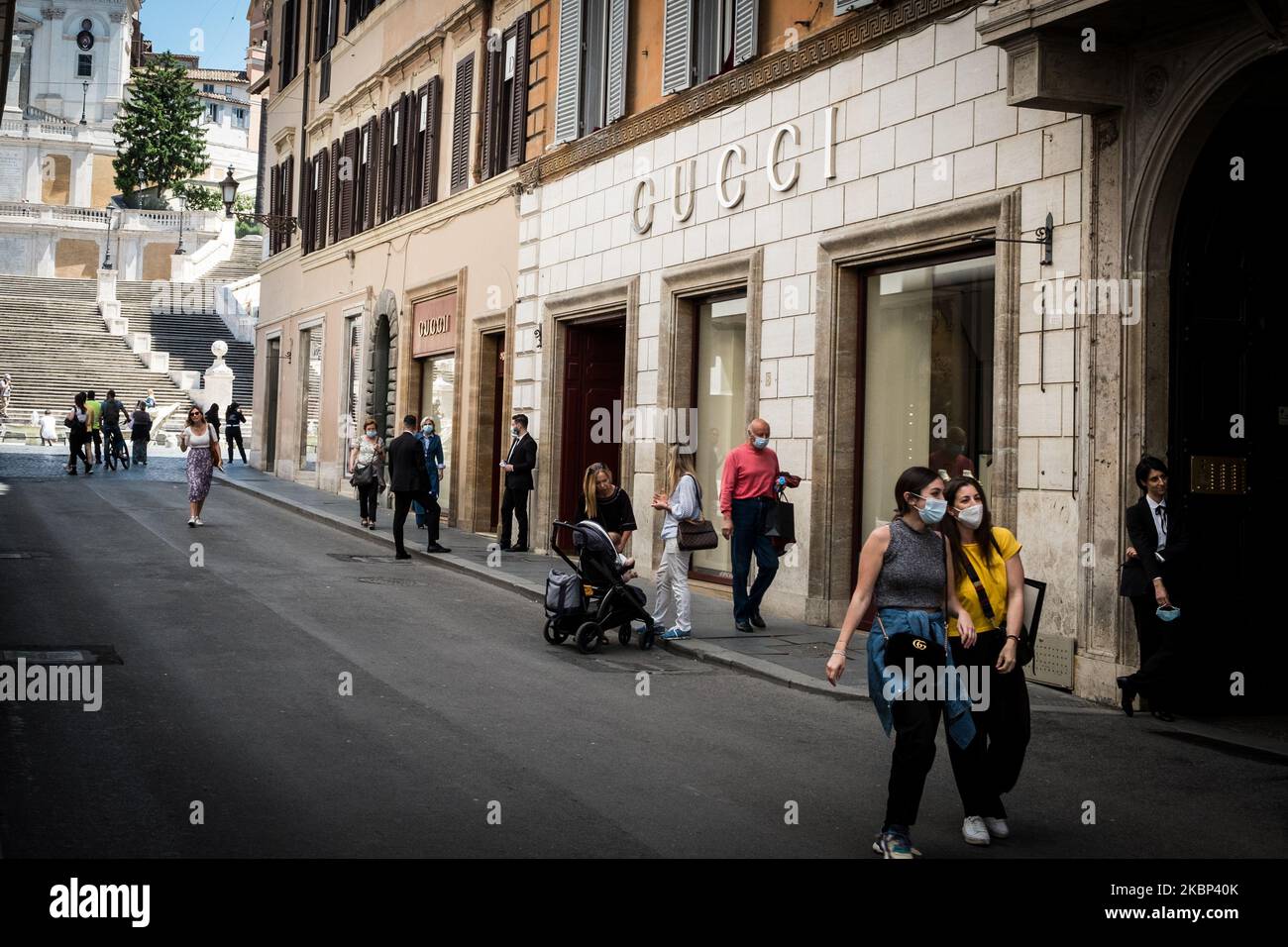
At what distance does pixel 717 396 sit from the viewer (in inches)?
661

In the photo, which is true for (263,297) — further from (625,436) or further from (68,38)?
(68,38)

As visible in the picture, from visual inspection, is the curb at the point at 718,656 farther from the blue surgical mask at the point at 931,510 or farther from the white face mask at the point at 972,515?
the blue surgical mask at the point at 931,510

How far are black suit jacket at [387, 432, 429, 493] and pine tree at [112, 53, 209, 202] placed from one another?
2976 inches

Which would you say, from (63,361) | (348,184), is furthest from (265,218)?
(63,361)

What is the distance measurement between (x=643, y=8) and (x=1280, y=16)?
1010 cm

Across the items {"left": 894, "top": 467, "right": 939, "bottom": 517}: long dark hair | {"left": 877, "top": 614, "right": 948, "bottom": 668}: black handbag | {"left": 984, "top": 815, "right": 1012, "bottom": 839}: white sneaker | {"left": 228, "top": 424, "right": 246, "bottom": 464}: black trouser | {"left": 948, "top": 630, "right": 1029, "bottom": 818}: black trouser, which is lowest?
{"left": 984, "top": 815, "right": 1012, "bottom": 839}: white sneaker

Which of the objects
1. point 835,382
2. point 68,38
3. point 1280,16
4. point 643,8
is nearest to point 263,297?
point 643,8

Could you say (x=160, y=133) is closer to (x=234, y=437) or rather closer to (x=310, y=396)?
(x=234, y=437)

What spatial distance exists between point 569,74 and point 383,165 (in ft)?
29.8

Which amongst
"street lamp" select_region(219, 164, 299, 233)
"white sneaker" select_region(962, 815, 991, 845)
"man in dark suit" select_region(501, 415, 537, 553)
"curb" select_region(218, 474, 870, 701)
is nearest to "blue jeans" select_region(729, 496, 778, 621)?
"curb" select_region(218, 474, 870, 701)

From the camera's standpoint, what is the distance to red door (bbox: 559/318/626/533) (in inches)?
792

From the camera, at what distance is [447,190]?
2488cm

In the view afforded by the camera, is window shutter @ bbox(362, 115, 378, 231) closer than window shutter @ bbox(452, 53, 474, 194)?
No

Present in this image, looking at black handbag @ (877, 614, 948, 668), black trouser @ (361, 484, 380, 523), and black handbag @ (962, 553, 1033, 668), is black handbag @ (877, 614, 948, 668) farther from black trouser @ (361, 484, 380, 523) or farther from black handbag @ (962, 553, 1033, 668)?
black trouser @ (361, 484, 380, 523)
